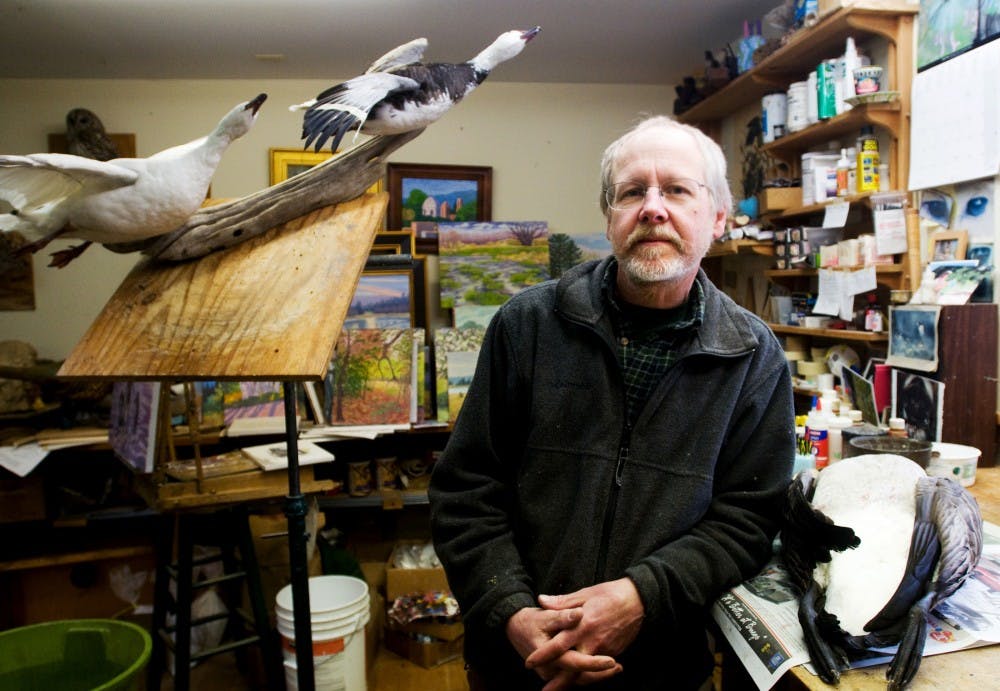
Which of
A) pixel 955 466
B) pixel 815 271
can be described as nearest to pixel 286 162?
pixel 815 271

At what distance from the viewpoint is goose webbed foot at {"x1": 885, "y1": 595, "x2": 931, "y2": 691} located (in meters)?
0.84

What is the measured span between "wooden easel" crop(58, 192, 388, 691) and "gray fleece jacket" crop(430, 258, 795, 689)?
328 mm

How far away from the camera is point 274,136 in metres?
3.22

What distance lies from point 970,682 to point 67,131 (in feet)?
11.8

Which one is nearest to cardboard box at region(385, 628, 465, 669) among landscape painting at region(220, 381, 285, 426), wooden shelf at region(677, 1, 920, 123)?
landscape painting at region(220, 381, 285, 426)

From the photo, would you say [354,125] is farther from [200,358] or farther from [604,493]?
[604,493]

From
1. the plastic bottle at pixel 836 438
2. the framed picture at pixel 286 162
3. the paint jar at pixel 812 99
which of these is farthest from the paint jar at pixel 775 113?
the framed picture at pixel 286 162

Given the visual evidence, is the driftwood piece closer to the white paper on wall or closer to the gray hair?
the gray hair

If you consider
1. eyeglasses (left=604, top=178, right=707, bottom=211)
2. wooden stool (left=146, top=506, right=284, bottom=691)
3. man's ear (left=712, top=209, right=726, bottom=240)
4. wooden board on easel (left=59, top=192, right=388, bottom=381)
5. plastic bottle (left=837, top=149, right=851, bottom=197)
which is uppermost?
plastic bottle (left=837, top=149, right=851, bottom=197)

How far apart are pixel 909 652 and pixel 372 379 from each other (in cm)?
232

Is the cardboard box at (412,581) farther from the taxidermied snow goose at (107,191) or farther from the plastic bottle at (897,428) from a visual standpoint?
the taxidermied snow goose at (107,191)

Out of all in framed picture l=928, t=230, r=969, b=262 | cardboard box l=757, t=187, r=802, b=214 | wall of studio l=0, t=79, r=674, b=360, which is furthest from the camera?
wall of studio l=0, t=79, r=674, b=360

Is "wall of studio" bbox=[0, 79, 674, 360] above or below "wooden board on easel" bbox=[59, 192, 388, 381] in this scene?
above

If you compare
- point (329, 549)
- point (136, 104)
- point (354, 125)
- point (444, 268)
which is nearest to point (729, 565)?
point (354, 125)
